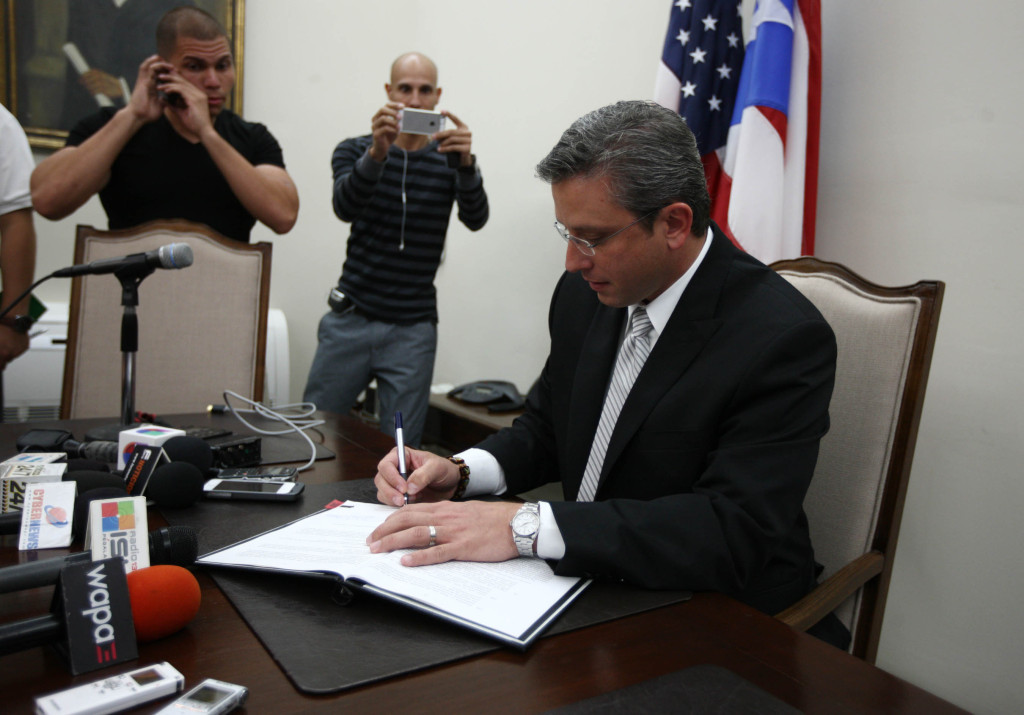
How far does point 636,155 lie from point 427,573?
68 cm

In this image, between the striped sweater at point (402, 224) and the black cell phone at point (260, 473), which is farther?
the striped sweater at point (402, 224)

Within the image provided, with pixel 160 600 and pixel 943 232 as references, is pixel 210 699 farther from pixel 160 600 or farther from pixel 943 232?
pixel 943 232

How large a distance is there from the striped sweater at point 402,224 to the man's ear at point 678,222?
1.48 m

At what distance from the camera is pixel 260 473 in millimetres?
1257

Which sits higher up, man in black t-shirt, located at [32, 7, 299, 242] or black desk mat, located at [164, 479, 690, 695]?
man in black t-shirt, located at [32, 7, 299, 242]

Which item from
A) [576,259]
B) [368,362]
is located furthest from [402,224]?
[576,259]

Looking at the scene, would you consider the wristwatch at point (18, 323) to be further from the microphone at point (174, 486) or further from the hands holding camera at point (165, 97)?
the microphone at point (174, 486)

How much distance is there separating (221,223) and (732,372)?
1743 mm

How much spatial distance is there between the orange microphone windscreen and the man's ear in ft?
2.77

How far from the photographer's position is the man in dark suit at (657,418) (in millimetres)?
895

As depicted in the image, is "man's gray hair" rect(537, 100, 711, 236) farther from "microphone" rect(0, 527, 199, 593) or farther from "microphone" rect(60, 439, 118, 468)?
"microphone" rect(60, 439, 118, 468)

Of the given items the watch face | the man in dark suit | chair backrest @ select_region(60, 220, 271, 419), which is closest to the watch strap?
the man in dark suit

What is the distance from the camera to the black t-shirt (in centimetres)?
215

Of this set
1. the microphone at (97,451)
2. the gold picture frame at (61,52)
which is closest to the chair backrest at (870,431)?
the microphone at (97,451)
